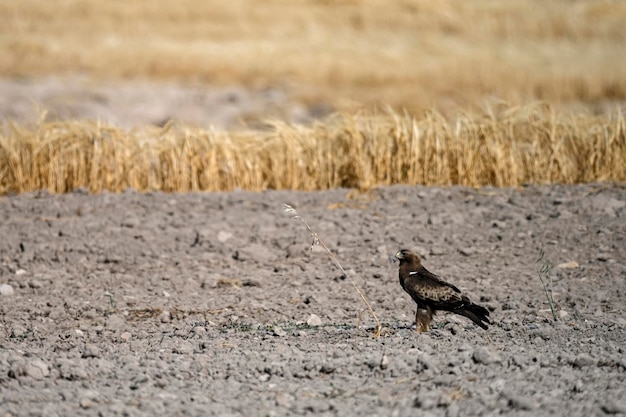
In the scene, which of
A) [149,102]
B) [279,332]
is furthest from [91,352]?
[149,102]

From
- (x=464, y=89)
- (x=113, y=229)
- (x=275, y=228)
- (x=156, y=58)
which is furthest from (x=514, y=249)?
(x=156, y=58)

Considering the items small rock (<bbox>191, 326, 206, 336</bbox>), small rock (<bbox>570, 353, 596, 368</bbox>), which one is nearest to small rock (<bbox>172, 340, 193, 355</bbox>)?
small rock (<bbox>191, 326, 206, 336</bbox>)

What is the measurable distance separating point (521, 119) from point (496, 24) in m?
15.3

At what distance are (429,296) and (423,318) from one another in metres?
0.22

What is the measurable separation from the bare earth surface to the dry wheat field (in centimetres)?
2

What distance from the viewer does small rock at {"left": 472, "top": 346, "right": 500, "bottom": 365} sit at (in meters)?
3.89

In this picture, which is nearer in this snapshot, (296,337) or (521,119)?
(296,337)

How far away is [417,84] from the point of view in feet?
59.0

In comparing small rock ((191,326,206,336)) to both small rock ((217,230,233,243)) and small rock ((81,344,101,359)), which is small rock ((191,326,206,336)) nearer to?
small rock ((81,344,101,359))

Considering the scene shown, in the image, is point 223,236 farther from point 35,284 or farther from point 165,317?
point 165,317

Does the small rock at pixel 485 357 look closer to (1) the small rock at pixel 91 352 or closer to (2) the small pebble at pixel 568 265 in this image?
(1) the small rock at pixel 91 352

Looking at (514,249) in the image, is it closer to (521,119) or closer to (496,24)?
(521,119)

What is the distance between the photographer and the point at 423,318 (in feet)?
14.5

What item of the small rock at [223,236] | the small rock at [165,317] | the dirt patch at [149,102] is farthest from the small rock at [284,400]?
the dirt patch at [149,102]
